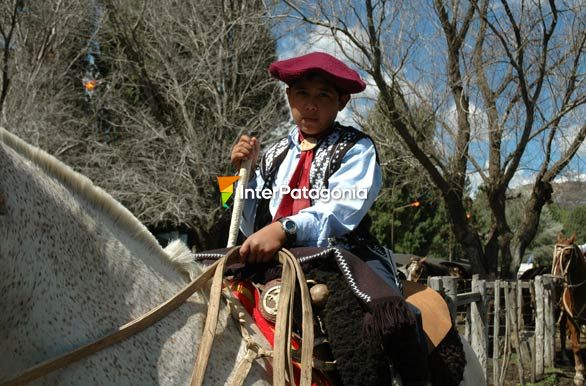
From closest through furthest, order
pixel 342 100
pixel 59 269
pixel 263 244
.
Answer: pixel 59 269, pixel 263 244, pixel 342 100

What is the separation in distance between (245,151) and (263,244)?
557 millimetres

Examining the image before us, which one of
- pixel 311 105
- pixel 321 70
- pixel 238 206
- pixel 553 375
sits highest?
pixel 321 70

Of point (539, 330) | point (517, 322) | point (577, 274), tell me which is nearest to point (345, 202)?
point (517, 322)

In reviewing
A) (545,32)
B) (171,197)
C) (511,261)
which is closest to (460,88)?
(545,32)

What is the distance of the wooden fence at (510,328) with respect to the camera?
745 centimetres

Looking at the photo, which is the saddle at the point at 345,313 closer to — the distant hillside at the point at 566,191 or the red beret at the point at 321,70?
the red beret at the point at 321,70

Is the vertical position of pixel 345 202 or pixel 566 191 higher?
pixel 566 191

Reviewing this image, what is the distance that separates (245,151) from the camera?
2.80m

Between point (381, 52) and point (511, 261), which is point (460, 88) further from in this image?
point (511, 261)

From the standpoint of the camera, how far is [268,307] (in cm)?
239

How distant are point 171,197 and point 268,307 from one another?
53.0 feet

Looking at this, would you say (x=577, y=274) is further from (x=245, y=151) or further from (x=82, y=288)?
(x=82, y=288)

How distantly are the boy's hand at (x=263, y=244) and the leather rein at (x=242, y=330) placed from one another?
0.04m

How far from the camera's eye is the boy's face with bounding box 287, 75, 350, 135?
2.86 metres
